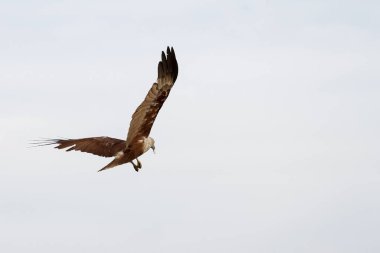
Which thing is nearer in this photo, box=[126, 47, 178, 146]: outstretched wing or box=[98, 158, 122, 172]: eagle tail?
box=[98, 158, 122, 172]: eagle tail

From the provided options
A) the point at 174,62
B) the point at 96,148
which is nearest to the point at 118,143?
the point at 96,148

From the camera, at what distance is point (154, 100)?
23.2m

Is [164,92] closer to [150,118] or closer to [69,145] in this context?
[150,118]

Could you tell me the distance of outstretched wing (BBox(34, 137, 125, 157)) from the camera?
23614mm

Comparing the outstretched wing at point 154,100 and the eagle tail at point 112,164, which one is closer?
the eagle tail at point 112,164

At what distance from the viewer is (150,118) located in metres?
23.0

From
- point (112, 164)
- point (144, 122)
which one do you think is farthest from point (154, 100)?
point (112, 164)

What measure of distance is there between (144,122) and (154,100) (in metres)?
0.66

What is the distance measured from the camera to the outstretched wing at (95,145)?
77.5 feet

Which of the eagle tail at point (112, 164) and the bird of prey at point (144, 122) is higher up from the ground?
the bird of prey at point (144, 122)

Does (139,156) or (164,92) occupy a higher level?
(164,92)

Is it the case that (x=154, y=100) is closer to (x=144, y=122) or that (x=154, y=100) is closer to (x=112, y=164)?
(x=144, y=122)

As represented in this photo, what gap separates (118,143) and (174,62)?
2611mm

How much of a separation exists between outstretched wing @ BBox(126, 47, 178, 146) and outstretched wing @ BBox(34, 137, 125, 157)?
0.71m
